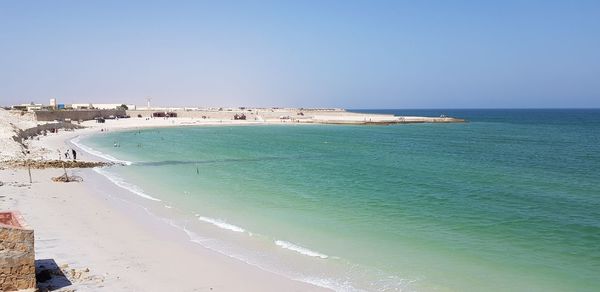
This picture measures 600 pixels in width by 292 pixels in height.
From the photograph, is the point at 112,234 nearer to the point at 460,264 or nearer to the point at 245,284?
the point at 245,284

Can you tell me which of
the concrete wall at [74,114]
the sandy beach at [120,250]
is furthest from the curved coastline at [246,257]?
the concrete wall at [74,114]

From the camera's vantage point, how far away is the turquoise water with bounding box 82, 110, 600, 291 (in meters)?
11.8

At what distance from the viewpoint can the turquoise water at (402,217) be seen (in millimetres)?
11805

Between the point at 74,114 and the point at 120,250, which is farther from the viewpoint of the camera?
the point at 74,114

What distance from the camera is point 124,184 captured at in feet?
81.3

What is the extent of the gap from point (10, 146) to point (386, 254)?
31570mm

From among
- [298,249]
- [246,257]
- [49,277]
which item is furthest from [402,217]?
[49,277]

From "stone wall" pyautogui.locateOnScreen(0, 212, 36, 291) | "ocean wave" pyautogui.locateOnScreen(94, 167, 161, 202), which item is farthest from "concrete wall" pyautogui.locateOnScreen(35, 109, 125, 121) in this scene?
"stone wall" pyautogui.locateOnScreen(0, 212, 36, 291)

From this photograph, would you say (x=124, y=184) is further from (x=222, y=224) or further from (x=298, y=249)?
(x=298, y=249)

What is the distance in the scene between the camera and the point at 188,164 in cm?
3397

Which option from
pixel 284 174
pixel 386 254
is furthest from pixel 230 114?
pixel 386 254

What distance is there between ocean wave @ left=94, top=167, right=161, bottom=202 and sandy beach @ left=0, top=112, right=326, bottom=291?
0.95 metres

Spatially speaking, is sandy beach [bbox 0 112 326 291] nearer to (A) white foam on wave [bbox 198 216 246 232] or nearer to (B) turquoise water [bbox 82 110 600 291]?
(B) turquoise water [bbox 82 110 600 291]

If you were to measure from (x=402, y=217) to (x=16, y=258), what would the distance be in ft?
39.6
